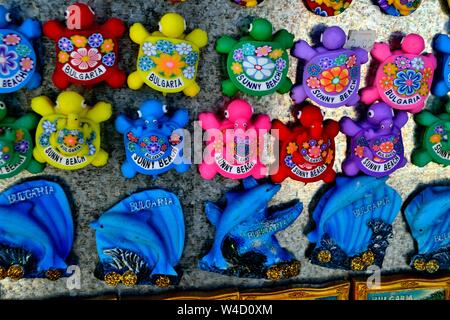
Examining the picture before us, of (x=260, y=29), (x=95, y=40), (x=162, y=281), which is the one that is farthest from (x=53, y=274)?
(x=260, y=29)

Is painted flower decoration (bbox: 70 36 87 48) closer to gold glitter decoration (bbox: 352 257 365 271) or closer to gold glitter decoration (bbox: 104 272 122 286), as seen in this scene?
gold glitter decoration (bbox: 104 272 122 286)

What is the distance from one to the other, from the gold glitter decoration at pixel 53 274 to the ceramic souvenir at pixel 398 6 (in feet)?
2.18

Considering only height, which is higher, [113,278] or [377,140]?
[377,140]

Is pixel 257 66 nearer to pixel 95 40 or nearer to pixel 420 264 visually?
pixel 95 40

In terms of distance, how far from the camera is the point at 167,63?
69 cm

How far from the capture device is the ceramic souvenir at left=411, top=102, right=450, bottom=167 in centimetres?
81

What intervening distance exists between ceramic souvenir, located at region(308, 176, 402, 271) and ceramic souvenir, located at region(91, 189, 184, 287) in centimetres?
24

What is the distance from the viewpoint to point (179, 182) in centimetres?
82

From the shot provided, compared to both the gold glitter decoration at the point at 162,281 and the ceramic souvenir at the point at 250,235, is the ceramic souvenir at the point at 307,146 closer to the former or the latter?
the ceramic souvenir at the point at 250,235

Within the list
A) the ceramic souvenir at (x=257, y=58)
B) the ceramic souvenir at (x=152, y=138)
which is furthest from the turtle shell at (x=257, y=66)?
the ceramic souvenir at (x=152, y=138)

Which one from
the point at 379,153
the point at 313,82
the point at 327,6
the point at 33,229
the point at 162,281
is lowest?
the point at 162,281

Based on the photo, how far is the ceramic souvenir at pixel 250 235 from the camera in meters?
0.80

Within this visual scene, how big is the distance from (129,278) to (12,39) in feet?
1.33
